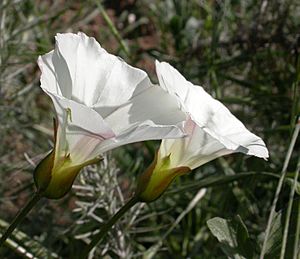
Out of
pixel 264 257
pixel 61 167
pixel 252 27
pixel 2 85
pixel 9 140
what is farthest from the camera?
pixel 9 140

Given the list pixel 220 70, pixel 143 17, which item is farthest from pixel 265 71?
pixel 143 17

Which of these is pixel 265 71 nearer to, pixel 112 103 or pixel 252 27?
pixel 252 27

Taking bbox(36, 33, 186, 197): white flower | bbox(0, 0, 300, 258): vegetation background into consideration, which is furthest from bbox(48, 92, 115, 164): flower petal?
bbox(0, 0, 300, 258): vegetation background

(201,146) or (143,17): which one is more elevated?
(201,146)

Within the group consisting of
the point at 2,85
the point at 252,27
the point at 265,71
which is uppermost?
the point at 2,85

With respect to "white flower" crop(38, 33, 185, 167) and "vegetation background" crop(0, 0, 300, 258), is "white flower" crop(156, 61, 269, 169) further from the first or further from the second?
"vegetation background" crop(0, 0, 300, 258)

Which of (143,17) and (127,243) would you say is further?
(143,17)
